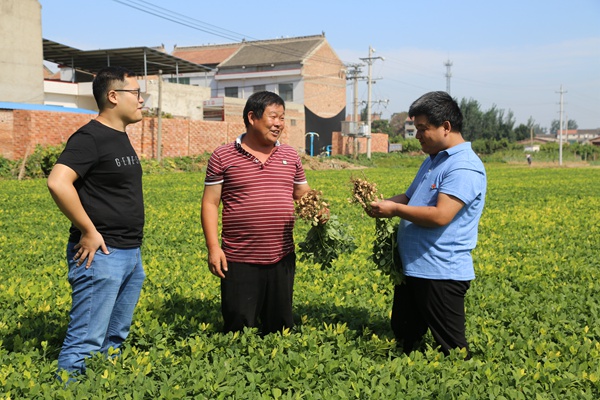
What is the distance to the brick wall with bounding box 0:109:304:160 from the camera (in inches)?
1031

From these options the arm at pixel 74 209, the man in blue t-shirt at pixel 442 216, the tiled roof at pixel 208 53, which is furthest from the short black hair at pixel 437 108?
the tiled roof at pixel 208 53

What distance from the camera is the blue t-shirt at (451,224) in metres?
4.15

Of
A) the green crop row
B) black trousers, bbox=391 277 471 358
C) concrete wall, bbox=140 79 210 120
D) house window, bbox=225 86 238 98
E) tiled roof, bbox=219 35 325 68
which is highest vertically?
tiled roof, bbox=219 35 325 68

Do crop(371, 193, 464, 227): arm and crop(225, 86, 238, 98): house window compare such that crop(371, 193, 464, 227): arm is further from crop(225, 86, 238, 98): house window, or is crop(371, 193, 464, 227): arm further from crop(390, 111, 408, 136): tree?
crop(390, 111, 408, 136): tree

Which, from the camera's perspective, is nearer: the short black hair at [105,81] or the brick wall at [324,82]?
the short black hair at [105,81]

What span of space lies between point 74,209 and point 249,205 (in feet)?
4.16

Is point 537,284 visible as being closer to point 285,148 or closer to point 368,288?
point 368,288

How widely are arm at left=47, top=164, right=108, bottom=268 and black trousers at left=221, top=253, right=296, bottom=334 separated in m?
1.07

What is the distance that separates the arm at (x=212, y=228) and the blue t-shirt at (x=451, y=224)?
4.44ft

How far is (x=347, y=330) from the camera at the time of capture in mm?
4945

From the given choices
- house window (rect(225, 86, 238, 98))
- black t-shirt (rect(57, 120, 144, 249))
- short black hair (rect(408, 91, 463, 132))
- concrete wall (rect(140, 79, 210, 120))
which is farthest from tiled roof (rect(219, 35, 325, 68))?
black t-shirt (rect(57, 120, 144, 249))

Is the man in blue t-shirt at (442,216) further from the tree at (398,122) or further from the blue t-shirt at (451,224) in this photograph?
the tree at (398,122)

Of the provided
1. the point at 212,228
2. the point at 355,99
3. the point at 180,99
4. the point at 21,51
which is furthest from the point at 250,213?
the point at 355,99

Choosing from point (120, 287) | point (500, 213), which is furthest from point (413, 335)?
point (500, 213)
